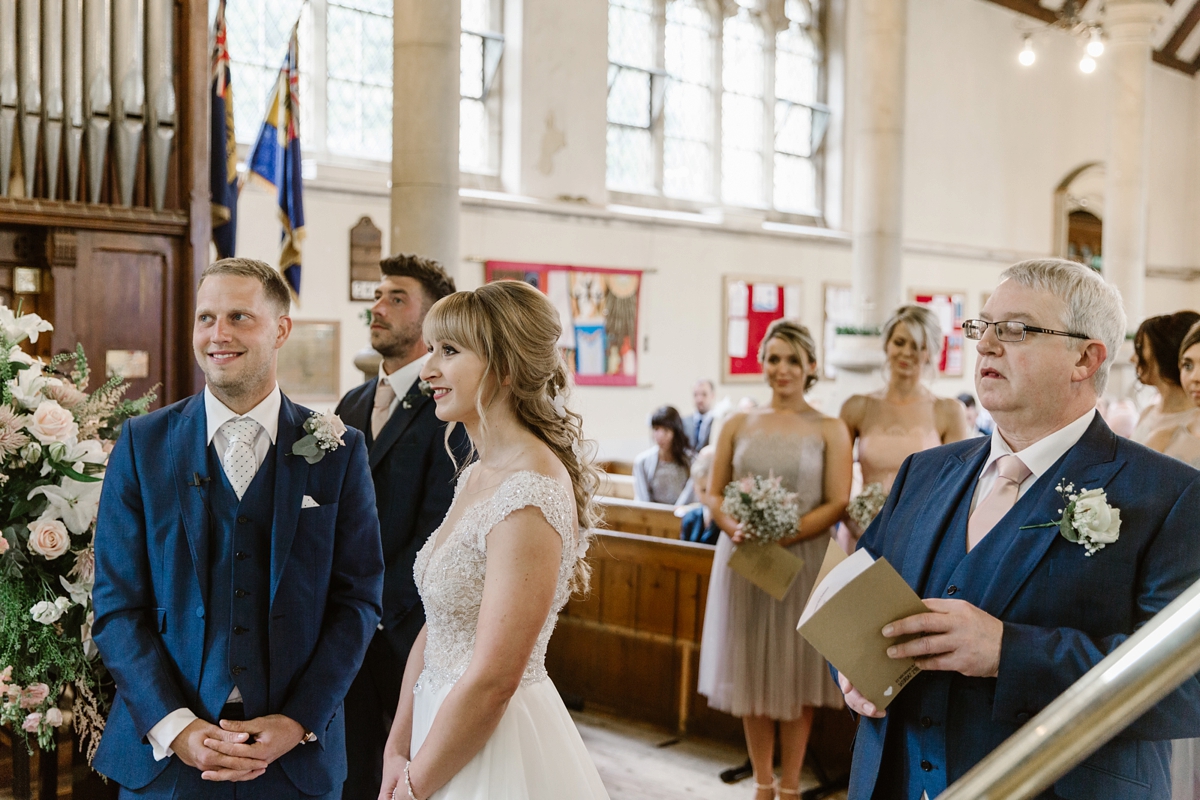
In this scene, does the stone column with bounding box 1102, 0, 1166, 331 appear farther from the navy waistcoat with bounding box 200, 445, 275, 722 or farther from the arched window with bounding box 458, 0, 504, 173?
the navy waistcoat with bounding box 200, 445, 275, 722

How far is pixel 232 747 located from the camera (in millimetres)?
2168

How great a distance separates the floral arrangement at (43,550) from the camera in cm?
244

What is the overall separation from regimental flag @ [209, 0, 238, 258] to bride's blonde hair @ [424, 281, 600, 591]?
3.52m

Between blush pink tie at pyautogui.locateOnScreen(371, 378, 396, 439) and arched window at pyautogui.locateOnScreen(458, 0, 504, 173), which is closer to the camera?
blush pink tie at pyautogui.locateOnScreen(371, 378, 396, 439)

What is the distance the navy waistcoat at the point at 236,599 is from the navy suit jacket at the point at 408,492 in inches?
31.5

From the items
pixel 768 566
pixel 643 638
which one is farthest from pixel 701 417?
pixel 768 566

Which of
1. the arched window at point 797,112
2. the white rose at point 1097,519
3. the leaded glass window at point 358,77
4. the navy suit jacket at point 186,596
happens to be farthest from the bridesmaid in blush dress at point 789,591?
the arched window at point 797,112

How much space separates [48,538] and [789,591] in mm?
2650

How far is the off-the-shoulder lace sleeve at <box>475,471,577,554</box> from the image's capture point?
1936 mm

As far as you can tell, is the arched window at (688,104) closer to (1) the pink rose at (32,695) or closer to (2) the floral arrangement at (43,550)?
(2) the floral arrangement at (43,550)

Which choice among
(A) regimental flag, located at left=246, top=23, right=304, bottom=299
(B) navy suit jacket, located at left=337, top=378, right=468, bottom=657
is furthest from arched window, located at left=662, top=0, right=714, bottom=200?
(B) navy suit jacket, located at left=337, top=378, right=468, bottom=657

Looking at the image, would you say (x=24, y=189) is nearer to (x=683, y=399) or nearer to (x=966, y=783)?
(x=966, y=783)

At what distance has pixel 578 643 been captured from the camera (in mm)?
5543

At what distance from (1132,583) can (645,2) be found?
448 inches
